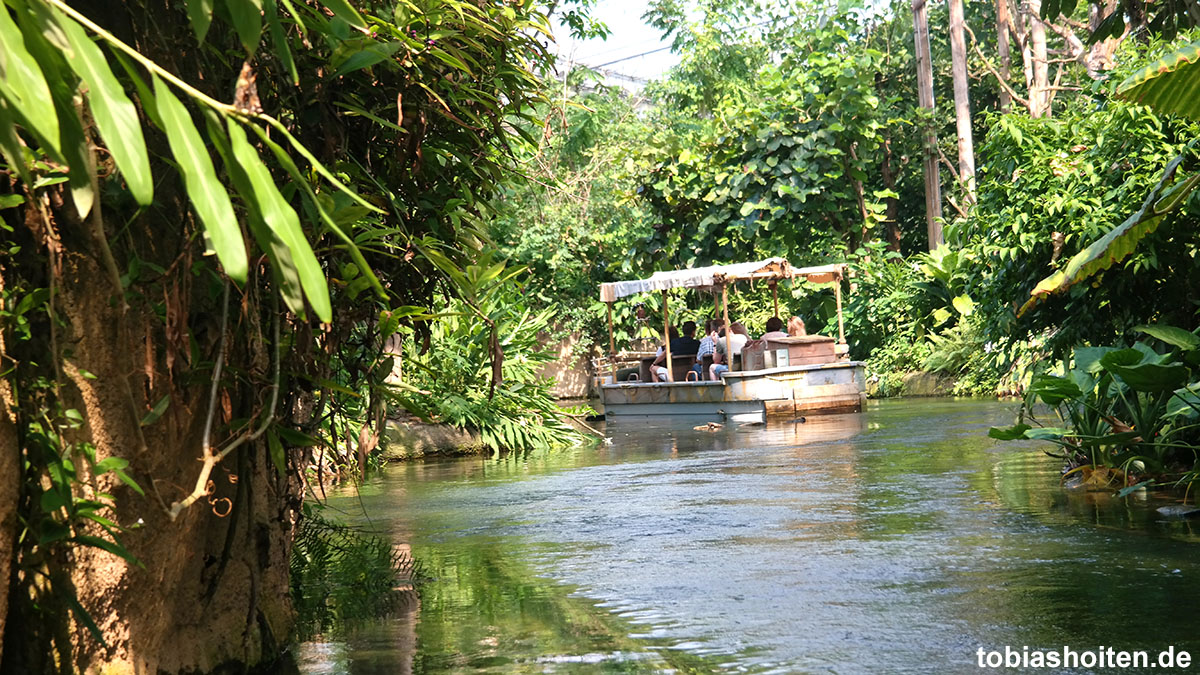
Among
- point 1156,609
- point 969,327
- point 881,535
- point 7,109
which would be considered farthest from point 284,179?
point 969,327

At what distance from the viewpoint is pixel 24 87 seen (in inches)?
58.2

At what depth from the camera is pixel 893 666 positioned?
13.7 ft

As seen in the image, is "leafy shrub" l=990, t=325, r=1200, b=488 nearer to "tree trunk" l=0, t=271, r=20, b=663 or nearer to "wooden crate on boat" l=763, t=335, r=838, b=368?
"tree trunk" l=0, t=271, r=20, b=663

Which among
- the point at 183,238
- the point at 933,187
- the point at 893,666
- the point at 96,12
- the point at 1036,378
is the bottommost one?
the point at 893,666

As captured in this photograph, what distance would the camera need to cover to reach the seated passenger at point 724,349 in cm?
2086

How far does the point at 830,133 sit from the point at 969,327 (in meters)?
5.83

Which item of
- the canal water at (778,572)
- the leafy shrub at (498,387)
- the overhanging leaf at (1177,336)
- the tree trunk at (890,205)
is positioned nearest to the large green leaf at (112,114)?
the canal water at (778,572)

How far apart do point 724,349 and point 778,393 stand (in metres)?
2.10

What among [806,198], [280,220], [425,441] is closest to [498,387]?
[425,441]

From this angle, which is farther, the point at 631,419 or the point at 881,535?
the point at 631,419

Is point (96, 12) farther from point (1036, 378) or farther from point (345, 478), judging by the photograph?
point (345, 478)

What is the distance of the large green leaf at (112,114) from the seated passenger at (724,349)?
18.8m

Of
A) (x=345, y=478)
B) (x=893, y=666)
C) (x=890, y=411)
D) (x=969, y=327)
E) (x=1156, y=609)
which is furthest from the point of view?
(x=969, y=327)

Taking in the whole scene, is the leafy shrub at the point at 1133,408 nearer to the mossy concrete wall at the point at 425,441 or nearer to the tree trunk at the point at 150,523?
the tree trunk at the point at 150,523
